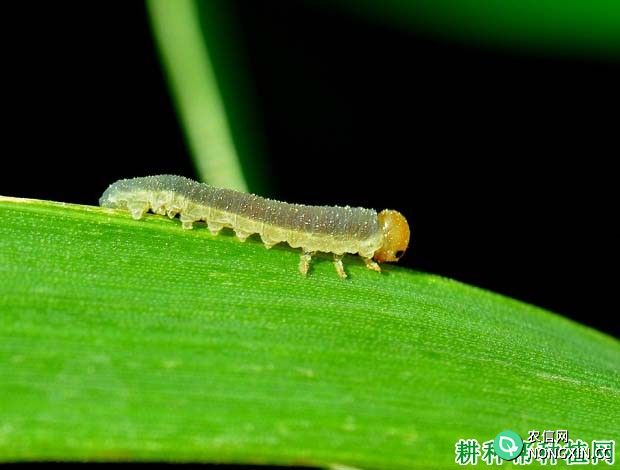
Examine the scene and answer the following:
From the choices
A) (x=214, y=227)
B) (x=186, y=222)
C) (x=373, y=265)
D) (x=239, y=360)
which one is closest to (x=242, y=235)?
(x=214, y=227)

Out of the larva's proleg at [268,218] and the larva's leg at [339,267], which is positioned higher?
the larva's proleg at [268,218]

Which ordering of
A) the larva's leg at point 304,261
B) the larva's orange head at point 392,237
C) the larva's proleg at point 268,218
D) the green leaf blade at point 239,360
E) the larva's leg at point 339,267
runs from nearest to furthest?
1. the green leaf blade at point 239,360
2. the larva's leg at point 304,261
3. the larva's leg at point 339,267
4. the larva's proleg at point 268,218
5. the larva's orange head at point 392,237

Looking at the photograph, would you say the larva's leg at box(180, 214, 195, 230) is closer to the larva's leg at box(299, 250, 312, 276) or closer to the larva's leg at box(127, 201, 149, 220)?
the larva's leg at box(127, 201, 149, 220)

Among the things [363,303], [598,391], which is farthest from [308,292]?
[598,391]

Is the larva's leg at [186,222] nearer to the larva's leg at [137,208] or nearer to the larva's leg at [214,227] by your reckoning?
the larva's leg at [214,227]

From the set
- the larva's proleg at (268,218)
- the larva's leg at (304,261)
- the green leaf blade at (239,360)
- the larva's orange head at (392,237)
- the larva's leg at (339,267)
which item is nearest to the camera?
the green leaf blade at (239,360)

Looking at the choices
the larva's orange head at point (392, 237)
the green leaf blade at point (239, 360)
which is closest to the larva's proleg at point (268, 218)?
the larva's orange head at point (392, 237)

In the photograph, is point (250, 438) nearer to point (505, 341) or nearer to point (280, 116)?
point (505, 341)
